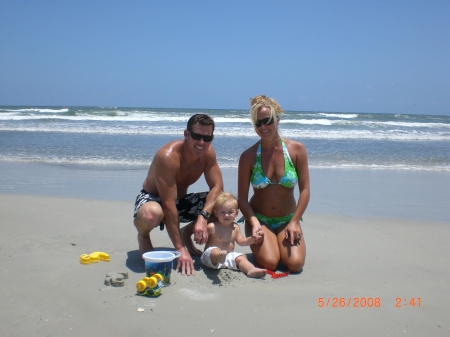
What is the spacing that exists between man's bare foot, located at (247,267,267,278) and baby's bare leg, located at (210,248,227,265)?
0.82 ft

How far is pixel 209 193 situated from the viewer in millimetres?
4004

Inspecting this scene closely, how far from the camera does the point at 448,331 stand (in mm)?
2812

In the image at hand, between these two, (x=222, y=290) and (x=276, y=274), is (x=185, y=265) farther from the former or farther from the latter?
(x=276, y=274)

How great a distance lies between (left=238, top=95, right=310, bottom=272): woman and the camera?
3.96 metres

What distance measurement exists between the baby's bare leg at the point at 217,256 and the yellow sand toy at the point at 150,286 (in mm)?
557

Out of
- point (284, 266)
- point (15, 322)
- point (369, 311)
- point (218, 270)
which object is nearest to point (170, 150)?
point (218, 270)

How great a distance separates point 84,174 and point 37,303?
611cm

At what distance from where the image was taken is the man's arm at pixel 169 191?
3.76 m

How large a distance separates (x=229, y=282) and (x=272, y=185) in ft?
3.55

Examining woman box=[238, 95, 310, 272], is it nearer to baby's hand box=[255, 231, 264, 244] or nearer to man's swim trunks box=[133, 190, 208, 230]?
baby's hand box=[255, 231, 264, 244]

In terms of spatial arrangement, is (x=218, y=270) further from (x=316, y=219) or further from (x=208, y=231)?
(x=316, y=219)

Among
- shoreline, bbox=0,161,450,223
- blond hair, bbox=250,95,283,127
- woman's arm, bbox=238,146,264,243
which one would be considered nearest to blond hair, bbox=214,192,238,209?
woman's arm, bbox=238,146,264,243

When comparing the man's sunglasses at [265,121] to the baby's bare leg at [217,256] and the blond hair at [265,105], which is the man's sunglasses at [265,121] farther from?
the baby's bare leg at [217,256]

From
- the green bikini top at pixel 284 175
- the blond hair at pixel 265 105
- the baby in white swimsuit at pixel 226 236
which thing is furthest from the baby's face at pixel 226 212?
the blond hair at pixel 265 105
